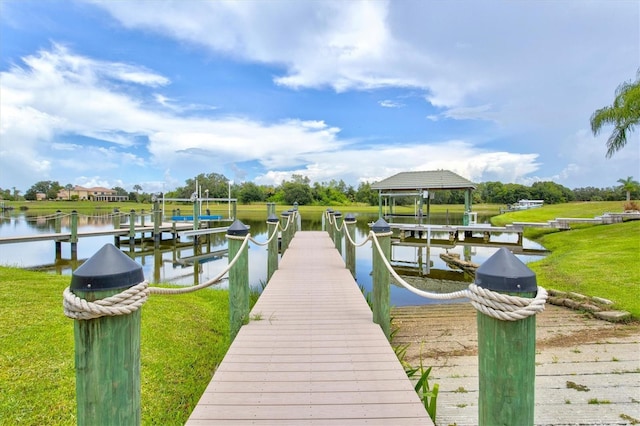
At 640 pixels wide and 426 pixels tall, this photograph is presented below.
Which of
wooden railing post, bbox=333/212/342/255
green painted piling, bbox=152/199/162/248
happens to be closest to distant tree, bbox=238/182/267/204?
green painted piling, bbox=152/199/162/248

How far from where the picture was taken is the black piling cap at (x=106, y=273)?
1.28m

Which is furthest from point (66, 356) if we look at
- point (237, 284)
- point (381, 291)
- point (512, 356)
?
point (512, 356)

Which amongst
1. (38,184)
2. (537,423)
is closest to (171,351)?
(537,423)

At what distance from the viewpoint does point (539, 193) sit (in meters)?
76.2

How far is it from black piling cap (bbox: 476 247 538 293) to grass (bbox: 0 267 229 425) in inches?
117

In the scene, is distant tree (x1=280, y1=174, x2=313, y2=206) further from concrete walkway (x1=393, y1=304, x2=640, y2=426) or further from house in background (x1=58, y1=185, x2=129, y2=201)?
concrete walkway (x1=393, y1=304, x2=640, y2=426)

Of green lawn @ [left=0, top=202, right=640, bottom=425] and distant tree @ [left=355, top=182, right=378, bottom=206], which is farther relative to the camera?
distant tree @ [left=355, top=182, right=378, bottom=206]

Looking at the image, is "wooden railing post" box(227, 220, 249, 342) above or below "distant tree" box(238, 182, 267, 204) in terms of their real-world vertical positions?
below

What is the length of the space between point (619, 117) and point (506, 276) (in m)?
20.2

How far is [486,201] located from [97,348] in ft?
313

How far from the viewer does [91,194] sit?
102 metres

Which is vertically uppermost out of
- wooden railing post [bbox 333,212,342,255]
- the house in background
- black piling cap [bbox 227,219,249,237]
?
the house in background

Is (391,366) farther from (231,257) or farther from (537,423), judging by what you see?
(231,257)

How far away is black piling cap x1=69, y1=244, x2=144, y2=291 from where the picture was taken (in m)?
1.28
